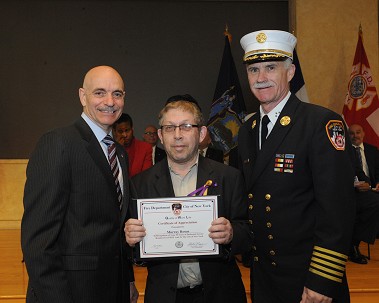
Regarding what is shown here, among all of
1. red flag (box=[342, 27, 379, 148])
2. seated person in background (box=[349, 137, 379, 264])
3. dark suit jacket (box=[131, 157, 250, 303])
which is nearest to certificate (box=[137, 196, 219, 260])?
dark suit jacket (box=[131, 157, 250, 303])

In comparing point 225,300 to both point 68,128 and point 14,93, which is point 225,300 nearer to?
point 68,128

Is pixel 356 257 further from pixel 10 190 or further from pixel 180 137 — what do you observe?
pixel 10 190

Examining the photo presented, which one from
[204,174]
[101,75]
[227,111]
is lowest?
[204,174]

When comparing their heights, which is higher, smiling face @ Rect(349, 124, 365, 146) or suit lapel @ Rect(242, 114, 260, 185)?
smiling face @ Rect(349, 124, 365, 146)

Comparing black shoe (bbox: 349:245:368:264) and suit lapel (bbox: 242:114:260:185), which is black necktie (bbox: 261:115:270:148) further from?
black shoe (bbox: 349:245:368:264)

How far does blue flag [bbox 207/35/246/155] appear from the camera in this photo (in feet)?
20.2

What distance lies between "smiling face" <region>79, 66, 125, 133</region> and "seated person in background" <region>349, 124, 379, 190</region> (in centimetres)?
477

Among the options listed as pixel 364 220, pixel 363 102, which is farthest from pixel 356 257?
pixel 363 102

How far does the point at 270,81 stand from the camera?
6.77 ft

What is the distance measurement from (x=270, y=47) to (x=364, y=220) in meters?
3.61

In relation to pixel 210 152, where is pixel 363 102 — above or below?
above

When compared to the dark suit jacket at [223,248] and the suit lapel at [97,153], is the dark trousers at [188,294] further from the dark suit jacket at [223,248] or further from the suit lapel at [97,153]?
the suit lapel at [97,153]

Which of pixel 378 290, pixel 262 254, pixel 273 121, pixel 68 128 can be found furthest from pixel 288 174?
pixel 378 290

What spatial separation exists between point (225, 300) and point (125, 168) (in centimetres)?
75
